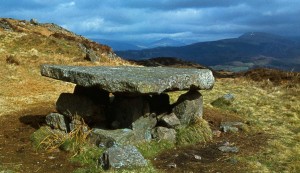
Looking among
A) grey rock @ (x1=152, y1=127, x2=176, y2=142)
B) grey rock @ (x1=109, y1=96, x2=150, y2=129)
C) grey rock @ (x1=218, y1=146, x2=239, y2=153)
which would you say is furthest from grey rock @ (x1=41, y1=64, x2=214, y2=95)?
grey rock @ (x1=218, y1=146, x2=239, y2=153)

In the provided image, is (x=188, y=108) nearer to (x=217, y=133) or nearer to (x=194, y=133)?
(x=194, y=133)

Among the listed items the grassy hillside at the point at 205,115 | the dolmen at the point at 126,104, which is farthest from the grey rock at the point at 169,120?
the grassy hillside at the point at 205,115

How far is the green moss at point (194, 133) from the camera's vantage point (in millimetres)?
18016

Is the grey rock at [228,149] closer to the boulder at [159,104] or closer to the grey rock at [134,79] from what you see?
the grey rock at [134,79]

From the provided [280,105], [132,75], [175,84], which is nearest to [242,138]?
[175,84]

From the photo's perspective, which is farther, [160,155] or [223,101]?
[223,101]

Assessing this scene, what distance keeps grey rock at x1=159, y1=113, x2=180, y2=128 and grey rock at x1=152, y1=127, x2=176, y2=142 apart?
0.33 m

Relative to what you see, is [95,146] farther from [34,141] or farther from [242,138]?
[242,138]

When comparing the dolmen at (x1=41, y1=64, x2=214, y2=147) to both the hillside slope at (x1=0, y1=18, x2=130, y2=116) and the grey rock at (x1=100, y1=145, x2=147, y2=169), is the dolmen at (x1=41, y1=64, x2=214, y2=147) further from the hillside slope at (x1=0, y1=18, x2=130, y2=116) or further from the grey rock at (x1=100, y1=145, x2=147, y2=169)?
the hillside slope at (x1=0, y1=18, x2=130, y2=116)

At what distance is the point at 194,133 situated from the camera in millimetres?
18359

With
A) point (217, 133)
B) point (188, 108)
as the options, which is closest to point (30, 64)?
point (188, 108)

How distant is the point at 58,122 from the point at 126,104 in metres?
3.04

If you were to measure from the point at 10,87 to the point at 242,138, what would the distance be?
55.3 feet

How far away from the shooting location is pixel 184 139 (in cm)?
1797
